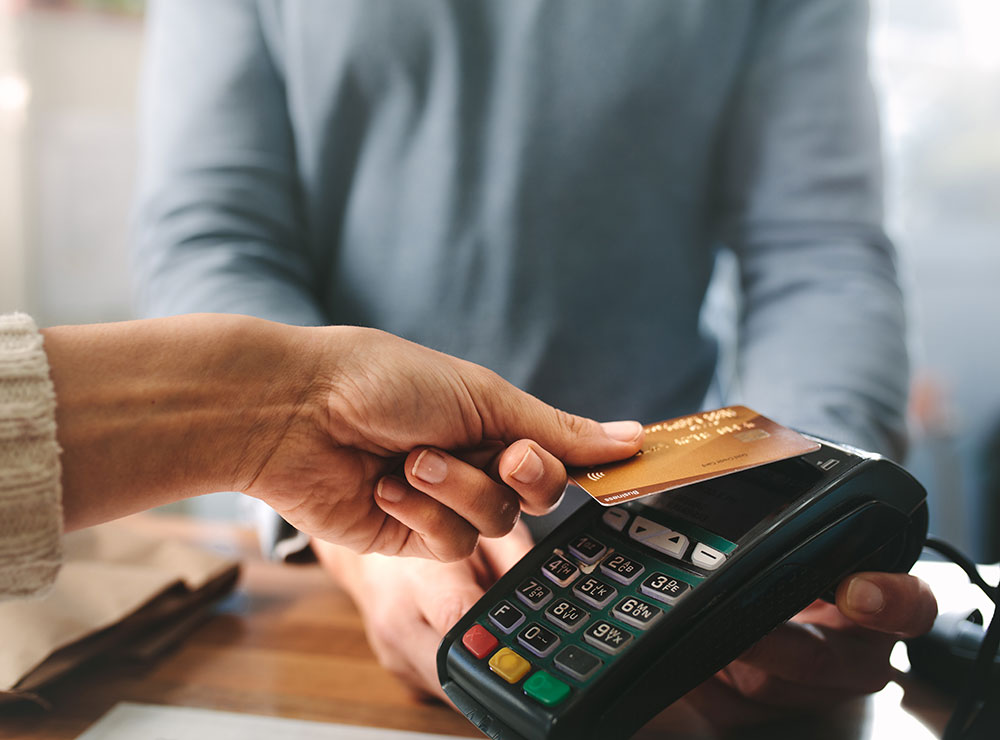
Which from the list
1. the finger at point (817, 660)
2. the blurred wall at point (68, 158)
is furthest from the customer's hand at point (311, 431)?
the blurred wall at point (68, 158)

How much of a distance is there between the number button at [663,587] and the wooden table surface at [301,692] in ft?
0.24

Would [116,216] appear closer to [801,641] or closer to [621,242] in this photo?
[621,242]

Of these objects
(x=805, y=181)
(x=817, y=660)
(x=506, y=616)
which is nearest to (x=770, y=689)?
(x=817, y=660)

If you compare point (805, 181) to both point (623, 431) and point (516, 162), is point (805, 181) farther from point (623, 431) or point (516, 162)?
point (623, 431)

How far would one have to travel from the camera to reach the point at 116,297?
1153 mm

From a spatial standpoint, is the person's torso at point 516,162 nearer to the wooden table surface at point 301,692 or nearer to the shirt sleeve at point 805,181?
the shirt sleeve at point 805,181

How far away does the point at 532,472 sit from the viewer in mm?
292

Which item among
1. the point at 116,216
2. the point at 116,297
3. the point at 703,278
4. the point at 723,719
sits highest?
the point at 703,278

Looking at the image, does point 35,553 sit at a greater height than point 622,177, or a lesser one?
lesser

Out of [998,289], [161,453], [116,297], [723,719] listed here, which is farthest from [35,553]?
[998,289]

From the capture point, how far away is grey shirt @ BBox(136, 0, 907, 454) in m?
0.46

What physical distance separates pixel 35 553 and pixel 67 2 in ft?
3.67

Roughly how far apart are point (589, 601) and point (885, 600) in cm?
12

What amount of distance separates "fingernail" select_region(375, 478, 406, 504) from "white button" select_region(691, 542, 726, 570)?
5.0 inches
